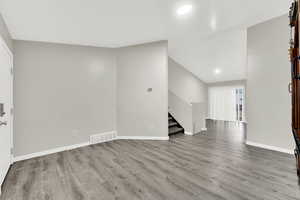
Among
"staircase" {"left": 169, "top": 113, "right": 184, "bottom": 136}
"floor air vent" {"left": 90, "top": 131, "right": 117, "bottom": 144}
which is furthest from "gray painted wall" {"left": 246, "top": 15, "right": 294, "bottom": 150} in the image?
"floor air vent" {"left": 90, "top": 131, "right": 117, "bottom": 144}

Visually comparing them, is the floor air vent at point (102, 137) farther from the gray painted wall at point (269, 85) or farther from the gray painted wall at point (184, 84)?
the gray painted wall at point (269, 85)

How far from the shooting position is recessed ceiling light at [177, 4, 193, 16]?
2710 millimetres

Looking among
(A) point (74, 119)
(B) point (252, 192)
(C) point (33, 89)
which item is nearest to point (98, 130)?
(A) point (74, 119)

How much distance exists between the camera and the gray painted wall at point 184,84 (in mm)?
6627

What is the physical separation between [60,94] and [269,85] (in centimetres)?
500

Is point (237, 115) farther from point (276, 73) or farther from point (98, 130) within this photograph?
point (98, 130)

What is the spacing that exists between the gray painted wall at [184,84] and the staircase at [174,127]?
1439 mm

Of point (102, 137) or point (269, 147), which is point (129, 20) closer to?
point (102, 137)

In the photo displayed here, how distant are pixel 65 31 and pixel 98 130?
259 centimetres

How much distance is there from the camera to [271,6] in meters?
2.82

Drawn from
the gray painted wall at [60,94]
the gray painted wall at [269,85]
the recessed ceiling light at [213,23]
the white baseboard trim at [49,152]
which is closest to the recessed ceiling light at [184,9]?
the recessed ceiling light at [213,23]

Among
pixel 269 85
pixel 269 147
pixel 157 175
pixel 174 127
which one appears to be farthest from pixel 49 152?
pixel 269 85

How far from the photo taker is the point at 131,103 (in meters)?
4.45

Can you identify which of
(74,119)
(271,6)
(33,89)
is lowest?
(74,119)
